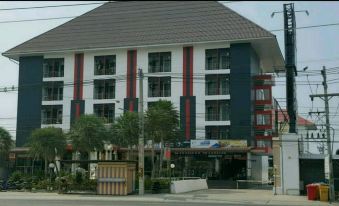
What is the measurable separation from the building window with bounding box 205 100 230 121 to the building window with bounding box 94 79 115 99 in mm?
13229

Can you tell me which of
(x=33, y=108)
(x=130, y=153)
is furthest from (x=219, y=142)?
(x=33, y=108)

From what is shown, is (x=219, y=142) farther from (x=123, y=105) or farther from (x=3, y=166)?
(x=3, y=166)

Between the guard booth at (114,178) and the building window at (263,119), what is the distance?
30474 millimetres

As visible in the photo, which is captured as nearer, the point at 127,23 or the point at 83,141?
the point at 83,141

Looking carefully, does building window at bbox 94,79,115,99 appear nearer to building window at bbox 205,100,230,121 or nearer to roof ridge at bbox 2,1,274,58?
roof ridge at bbox 2,1,274,58

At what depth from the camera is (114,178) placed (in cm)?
3931

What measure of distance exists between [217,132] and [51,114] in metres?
23.3

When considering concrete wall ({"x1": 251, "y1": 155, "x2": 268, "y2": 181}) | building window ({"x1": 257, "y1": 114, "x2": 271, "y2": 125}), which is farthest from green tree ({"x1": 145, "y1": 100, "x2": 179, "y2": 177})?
building window ({"x1": 257, "y1": 114, "x2": 271, "y2": 125})

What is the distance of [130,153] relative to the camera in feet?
206

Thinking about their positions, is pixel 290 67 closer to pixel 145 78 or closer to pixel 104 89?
pixel 145 78

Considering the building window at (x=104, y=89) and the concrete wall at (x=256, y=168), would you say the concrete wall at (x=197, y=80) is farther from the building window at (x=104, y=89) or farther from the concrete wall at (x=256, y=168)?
the concrete wall at (x=256, y=168)

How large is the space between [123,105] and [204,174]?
574 inches

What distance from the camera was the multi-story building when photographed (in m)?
65.2

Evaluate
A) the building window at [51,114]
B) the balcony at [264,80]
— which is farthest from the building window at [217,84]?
the building window at [51,114]
